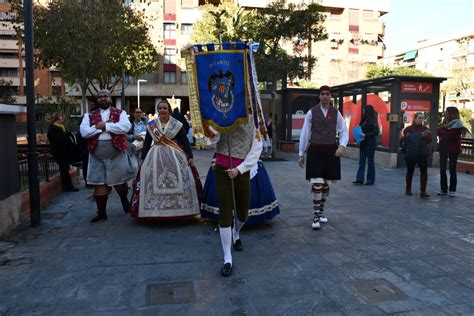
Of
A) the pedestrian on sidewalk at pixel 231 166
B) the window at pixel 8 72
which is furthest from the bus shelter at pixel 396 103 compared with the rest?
the window at pixel 8 72

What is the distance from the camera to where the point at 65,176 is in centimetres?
828

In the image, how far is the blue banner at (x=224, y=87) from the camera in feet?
12.6

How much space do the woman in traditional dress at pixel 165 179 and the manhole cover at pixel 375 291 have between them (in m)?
2.62

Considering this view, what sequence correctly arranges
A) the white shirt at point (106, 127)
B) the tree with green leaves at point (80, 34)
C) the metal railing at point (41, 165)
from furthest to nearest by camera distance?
the tree with green leaves at point (80, 34), the metal railing at point (41, 165), the white shirt at point (106, 127)

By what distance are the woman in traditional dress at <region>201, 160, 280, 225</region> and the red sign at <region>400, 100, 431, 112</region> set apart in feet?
25.3

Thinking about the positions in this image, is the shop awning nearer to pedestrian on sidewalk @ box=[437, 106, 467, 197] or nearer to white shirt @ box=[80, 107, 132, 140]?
pedestrian on sidewalk @ box=[437, 106, 467, 197]

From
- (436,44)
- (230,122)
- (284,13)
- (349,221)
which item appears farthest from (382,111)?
(436,44)

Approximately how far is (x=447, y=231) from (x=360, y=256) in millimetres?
1675

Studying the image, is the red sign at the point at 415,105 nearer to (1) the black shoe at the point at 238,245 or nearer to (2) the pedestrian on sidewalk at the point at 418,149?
(2) the pedestrian on sidewalk at the point at 418,149

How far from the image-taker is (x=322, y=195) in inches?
222

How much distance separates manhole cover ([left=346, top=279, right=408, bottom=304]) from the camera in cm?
338

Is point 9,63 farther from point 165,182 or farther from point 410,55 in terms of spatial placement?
point 410,55

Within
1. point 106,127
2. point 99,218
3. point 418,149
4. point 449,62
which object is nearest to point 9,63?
point 449,62

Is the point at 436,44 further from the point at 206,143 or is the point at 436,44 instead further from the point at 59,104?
the point at 206,143
